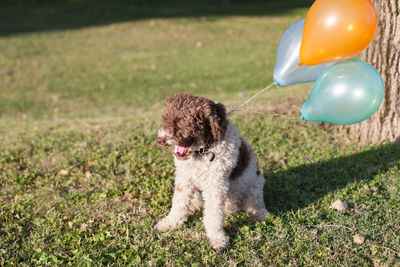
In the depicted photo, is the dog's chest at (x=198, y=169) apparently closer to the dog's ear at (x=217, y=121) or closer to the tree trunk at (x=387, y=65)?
the dog's ear at (x=217, y=121)

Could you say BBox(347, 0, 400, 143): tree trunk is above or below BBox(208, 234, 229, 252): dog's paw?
above

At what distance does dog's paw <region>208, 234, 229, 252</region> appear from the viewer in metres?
3.65

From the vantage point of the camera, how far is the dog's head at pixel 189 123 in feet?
10.7

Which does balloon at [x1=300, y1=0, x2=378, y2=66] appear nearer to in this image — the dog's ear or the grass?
the dog's ear

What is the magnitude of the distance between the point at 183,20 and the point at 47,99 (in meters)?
11.4

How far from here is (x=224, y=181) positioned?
3719 mm

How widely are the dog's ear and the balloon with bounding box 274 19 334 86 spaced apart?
3.28ft

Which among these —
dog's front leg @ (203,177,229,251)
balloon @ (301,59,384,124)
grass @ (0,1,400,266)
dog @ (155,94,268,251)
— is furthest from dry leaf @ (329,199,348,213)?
dog's front leg @ (203,177,229,251)

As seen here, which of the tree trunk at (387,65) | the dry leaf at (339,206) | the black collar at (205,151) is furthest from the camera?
the tree trunk at (387,65)

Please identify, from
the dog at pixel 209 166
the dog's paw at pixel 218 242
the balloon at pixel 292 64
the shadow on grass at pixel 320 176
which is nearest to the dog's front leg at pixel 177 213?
the dog at pixel 209 166

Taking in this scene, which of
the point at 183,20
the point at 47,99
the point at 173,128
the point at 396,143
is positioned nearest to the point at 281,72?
the point at 173,128

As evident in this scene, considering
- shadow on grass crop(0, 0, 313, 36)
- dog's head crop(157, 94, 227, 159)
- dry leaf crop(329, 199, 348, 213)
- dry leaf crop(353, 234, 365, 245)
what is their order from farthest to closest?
shadow on grass crop(0, 0, 313, 36)
dry leaf crop(329, 199, 348, 213)
dry leaf crop(353, 234, 365, 245)
dog's head crop(157, 94, 227, 159)

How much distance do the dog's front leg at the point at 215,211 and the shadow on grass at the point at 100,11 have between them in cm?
1921

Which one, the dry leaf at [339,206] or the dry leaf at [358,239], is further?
the dry leaf at [339,206]
